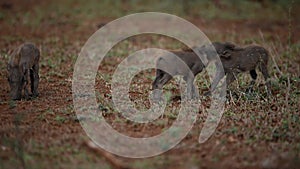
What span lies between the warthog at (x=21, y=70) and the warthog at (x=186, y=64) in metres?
2.24

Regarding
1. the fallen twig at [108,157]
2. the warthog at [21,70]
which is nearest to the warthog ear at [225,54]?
the warthog at [21,70]

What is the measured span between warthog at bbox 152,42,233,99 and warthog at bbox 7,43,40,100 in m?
2.24

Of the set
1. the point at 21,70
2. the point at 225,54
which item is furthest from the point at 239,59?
the point at 21,70

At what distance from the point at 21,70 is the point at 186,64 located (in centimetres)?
296

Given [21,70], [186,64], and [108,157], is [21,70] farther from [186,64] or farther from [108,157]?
[108,157]

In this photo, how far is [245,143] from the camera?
6922 mm

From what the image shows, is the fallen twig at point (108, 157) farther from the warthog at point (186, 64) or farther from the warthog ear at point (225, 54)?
the warthog ear at point (225, 54)

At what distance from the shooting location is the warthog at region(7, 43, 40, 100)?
8.74 meters

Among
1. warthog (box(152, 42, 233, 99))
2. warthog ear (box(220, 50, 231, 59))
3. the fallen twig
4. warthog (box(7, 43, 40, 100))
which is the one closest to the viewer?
the fallen twig

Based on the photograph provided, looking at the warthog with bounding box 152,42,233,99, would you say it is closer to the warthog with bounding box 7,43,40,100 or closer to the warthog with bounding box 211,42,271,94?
the warthog with bounding box 211,42,271,94

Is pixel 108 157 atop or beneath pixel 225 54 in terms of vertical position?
beneath

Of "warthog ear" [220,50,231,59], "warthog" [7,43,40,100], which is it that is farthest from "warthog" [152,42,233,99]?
"warthog" [7,43,40,100]

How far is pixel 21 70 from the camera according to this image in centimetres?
877

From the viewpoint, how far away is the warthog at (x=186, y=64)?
9.10 metres
